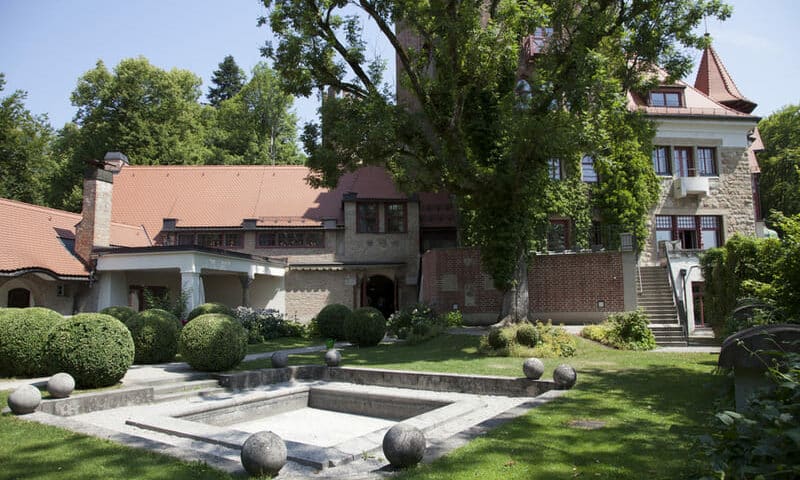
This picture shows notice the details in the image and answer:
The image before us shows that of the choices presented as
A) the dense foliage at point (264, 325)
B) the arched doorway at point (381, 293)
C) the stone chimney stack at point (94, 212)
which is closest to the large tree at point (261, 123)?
the arched doorway at point (381, 293)

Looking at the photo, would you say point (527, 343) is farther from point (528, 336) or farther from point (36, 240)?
point (36, 240)

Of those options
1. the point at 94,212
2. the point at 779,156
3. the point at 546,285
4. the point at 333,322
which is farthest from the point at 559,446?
the point at 779,156

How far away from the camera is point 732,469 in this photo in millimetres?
2969

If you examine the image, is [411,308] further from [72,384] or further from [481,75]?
[72,384]

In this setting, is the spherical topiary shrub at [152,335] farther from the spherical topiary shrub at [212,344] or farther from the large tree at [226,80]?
the large tree at [226,80]

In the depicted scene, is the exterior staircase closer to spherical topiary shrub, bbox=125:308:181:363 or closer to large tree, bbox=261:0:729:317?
large tree, bbox=261:0:729:317

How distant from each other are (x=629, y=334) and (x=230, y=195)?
75.5ft

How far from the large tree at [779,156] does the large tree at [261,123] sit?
1472 inches


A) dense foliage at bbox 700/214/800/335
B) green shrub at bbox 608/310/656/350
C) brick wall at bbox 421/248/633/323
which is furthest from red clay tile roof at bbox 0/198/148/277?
dense foliage at bbox 700/214/800/335

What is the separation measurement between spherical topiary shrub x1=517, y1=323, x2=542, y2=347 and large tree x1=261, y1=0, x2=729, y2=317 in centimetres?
217

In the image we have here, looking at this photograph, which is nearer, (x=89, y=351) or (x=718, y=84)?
(x=89, y=351)

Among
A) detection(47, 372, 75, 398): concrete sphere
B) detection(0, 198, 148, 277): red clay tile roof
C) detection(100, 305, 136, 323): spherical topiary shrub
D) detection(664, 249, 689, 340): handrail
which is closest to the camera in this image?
detection(47, 372, 75, 398): concrete sphere

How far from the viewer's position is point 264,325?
945 inches

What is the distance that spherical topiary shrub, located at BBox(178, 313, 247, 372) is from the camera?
12.6m
